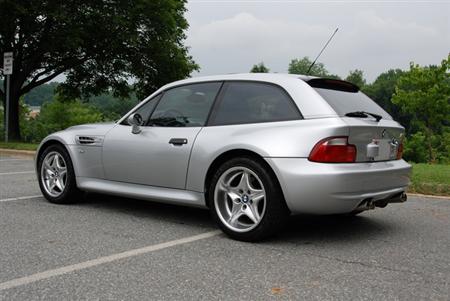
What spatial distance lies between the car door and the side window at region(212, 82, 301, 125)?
17cm

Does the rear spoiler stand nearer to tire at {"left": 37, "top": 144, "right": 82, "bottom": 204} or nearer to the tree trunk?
tire at {"left": 37, "top": 144, "right": 82, "bottom": 204}

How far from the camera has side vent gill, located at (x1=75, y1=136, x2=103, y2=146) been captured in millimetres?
5531

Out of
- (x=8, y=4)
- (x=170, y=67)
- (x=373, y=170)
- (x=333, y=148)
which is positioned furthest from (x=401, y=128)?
(x=170, y=67)

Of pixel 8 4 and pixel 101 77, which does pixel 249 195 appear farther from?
pixel 101 77

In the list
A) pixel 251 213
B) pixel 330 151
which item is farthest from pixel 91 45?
pixel 330 151

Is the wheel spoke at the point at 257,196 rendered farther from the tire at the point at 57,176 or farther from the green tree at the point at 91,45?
the green tree at the point at 91,45

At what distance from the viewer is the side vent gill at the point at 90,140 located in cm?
553

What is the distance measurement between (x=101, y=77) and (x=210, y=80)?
19360 millimetres

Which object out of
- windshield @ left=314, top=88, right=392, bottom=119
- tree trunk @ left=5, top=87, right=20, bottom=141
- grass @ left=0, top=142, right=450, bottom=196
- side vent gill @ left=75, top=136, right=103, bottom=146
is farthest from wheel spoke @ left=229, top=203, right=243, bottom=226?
tree trunk @ left=5, top=87, right=20, bottom=141

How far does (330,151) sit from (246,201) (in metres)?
0.84


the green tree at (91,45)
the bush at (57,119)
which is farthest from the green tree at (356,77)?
the green tree at (91,45)

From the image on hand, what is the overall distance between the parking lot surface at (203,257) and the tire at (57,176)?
147 millimetres

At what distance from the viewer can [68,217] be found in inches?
206

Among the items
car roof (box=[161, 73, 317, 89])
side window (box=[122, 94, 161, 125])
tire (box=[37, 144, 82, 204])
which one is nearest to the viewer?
car roof (box=[161, 73, 317, 89])
